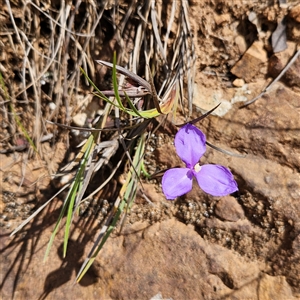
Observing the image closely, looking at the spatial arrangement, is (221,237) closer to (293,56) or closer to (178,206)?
(178,206)

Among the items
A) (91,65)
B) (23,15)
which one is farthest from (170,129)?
(23,15)

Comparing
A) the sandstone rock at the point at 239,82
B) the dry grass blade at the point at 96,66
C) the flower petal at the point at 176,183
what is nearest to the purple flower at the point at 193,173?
the flower petal at the point at 176,183

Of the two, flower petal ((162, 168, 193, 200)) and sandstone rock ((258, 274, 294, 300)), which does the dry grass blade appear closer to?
flower petal ((162, 168, 193, 200))

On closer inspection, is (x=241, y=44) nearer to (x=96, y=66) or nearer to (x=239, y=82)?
(x=239, y=82)

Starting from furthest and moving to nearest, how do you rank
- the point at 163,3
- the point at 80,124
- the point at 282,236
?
the point at 80,124
the point at 163,3
the point at 282,236

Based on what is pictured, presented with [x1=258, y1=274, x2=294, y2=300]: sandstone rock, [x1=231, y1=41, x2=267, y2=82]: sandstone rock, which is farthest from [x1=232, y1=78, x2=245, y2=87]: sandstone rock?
[x1=258, y1=274, x2=294, y2=300]: sandstone rock

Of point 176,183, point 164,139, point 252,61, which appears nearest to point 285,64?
point 252,61
